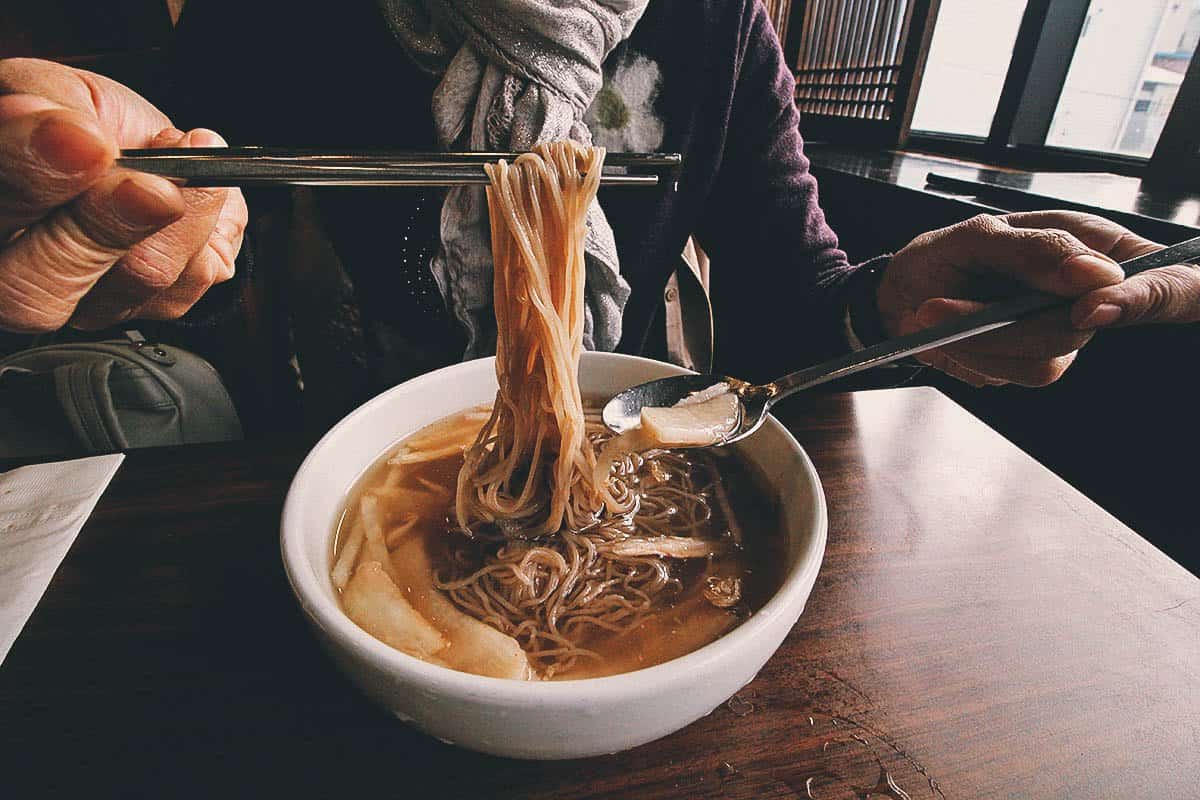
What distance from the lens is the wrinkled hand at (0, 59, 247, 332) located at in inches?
20.3

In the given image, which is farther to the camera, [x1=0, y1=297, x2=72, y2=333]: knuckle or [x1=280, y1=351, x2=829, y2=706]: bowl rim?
[x1=0, y1=297, x2=72, y2=333]: knuckle

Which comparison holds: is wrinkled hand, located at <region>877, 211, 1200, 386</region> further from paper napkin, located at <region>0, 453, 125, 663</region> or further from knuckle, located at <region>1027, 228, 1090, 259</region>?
paper napkin, located at <region>0, 453, 125, 663</region>

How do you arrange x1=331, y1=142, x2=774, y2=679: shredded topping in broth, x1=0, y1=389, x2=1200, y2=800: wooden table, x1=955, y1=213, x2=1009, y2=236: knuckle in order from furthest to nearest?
x1=955, y1=213, x2=1009, y2=236: knuckle
x1=331, y1=142, x2=774, y2=679: shredded topping in broth
x1=0, y1=389, x2=1200, y2=800: wooden table

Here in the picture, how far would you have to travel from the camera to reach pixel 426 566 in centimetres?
72

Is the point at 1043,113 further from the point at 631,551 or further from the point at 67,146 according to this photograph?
the point at 67,146

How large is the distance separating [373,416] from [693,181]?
3.48 ft

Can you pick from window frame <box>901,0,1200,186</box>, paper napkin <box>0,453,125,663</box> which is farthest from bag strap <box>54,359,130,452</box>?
window frame <box>901,0,1200,186</box>

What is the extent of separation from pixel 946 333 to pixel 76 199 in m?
0.90

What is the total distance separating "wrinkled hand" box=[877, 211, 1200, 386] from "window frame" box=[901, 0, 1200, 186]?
6.22 feet

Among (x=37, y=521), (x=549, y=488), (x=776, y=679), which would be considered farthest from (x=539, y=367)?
(x=37, y=521)

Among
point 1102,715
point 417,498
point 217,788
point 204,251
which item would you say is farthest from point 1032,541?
point 204,251

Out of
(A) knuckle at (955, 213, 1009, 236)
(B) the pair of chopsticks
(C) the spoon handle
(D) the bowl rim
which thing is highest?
(B) the pair of chopsticks

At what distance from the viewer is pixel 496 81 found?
1.15 m

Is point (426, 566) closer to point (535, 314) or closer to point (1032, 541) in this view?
point (535, 314)
